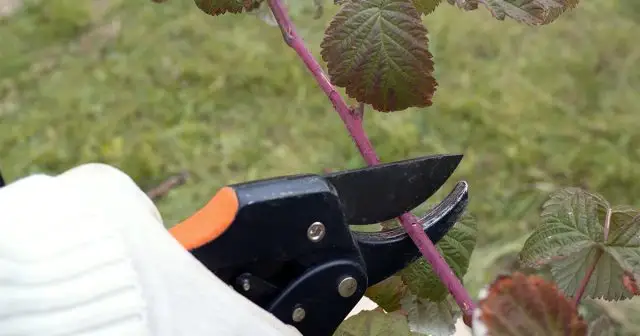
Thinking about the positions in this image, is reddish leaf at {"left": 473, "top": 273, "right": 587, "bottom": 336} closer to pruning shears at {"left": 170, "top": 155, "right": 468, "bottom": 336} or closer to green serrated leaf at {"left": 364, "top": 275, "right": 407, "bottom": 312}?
pruning shears at {"left": 170, "top": 155, "right": 468, "bottom": 336}

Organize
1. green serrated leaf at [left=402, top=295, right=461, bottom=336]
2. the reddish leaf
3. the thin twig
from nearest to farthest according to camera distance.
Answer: the reddish leaf, green serrated leaf at [left=402, top=295, right=461, bottom=336], the thin twig

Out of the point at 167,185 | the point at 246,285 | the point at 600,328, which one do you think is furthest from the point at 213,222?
the point at 167,185

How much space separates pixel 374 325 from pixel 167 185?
112 cm

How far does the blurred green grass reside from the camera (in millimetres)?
1509

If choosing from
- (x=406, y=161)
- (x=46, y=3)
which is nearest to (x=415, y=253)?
(x=406, y=161)

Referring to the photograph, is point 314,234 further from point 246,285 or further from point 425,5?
point 425,5

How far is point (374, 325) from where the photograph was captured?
16.3 inches

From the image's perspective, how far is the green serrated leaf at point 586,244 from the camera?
1.35ft

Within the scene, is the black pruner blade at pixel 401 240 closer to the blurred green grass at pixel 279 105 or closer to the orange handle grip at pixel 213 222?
the orange handle grip at pixel 213 222

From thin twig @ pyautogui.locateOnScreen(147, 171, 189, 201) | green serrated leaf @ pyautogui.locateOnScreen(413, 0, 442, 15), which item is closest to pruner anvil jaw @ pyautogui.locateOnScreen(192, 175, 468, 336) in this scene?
green serrated leaf @ pyautogui.locateOnScreen(413, 0, 442, 15)

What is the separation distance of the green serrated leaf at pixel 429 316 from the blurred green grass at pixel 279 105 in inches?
33.3

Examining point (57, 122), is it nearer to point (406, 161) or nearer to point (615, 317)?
point (615, 317)

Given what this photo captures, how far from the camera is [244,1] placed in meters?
0.42

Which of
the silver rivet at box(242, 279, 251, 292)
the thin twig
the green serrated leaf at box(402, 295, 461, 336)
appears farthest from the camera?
the thin twig
